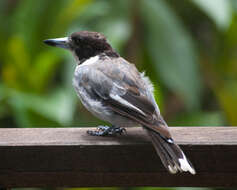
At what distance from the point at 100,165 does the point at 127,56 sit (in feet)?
11.2

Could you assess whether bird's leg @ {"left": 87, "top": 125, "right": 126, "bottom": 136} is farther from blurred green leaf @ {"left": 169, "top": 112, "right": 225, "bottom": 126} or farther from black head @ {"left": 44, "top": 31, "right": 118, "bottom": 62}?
blurred green leaf @ {"left": 169, "top": 112, "right": 225, "bottom": 126}

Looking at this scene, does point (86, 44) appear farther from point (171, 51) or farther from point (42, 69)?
point (171, 51)

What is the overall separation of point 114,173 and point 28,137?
1.31 ft

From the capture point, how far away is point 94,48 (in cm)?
347

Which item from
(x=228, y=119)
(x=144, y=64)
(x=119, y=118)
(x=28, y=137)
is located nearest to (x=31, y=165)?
(x=28, y=137)

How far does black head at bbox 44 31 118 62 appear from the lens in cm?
344

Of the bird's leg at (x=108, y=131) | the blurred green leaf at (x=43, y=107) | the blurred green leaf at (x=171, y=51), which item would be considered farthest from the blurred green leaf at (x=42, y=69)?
the bird's leg at (x=108, y=131)

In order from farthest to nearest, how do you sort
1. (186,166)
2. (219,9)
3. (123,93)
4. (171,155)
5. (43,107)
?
(219,9) < (43,107) < (123,93) < (171,155) < (186,166)

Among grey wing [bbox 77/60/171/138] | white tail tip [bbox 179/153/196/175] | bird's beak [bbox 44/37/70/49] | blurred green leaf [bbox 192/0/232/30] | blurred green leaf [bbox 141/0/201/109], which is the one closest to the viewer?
white tail tip [bbox 179/153/196/175]

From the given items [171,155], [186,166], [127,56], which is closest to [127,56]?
[127,56]

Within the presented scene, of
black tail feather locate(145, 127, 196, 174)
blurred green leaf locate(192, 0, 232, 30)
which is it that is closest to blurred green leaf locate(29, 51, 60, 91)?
blurred green leaf locate(192, 0, 232, 30)

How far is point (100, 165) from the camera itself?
2.17 meters

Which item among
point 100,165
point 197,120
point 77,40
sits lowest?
point 197,120

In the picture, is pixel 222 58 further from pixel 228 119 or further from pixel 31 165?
pixel 31 165
